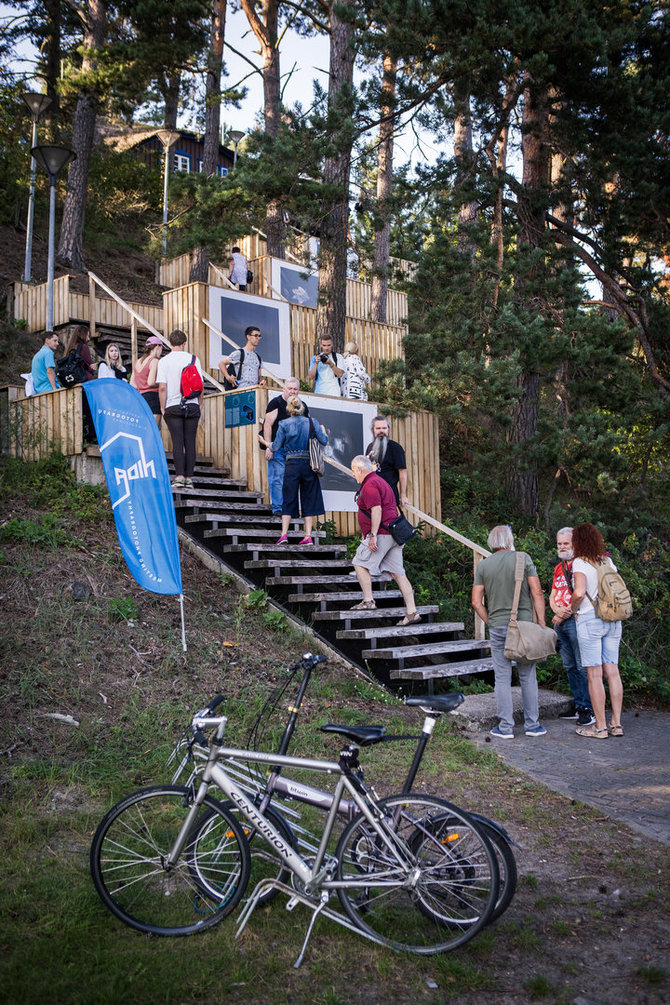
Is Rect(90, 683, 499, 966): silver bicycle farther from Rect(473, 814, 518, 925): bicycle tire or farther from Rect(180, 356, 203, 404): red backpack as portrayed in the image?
Rect(180, 356, 203, 404): red backpack

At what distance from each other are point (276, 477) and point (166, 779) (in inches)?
194

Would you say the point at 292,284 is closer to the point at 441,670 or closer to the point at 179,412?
the point at 179,412

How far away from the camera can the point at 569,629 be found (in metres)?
8.04

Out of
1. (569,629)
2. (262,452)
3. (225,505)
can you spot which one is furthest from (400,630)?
(262,452)

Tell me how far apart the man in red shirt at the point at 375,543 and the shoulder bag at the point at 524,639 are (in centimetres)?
165

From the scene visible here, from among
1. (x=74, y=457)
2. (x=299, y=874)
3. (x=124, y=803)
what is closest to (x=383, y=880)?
(x=299, y=874)

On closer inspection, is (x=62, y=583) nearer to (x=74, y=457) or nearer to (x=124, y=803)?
(x=74, y=457)

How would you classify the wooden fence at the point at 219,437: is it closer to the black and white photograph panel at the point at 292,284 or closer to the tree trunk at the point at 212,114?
the black and white photograph panel at the point at 292,284

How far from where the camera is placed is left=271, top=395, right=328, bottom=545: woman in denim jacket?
9.60 m

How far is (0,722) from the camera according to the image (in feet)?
19.6

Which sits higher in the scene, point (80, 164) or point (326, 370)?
point (80, 164)

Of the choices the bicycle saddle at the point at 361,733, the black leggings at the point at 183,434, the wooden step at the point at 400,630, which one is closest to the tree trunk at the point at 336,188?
the black leggings at the point at 183,434

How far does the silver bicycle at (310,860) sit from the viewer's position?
3.85 m

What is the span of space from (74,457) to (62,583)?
8.55 ft
